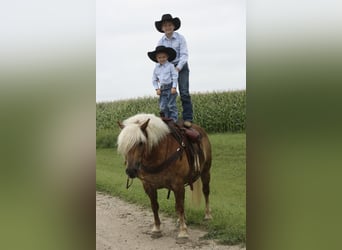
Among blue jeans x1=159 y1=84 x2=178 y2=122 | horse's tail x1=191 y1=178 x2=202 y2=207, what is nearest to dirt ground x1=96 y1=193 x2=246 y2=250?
horse's tail x1=191 y1=178 x2=202 y2=207

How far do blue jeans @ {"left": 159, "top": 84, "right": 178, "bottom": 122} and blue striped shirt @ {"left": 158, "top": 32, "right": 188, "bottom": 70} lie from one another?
17 cm

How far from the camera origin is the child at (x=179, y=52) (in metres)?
2.75

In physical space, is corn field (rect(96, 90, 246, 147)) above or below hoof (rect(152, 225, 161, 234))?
above

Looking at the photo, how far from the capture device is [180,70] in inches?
110

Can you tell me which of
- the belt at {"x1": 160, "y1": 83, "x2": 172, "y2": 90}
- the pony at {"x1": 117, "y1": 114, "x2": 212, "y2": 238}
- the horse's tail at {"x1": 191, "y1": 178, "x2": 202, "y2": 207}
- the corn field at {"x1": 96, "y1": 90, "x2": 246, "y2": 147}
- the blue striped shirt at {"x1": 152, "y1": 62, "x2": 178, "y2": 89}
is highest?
the blue striped shirt at {"x1": 152, "y1": 62, "x2": 178, "y2": 89}

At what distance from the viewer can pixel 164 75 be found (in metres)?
2.80

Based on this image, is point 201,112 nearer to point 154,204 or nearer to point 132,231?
point 154,204

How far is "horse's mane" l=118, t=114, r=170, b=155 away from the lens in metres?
2.56

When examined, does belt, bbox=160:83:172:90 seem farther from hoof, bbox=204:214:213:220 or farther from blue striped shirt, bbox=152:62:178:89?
hoof, bbox=204:214:213:220

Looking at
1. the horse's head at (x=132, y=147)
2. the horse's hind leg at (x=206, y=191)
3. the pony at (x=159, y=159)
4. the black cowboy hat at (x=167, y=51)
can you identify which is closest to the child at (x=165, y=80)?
the black cowboy hat at (x=167, y=51)

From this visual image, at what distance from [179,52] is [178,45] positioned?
0.04 meters

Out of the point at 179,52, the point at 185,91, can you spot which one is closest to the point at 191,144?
the point at 185,91

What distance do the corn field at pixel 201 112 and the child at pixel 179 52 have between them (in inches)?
1.5

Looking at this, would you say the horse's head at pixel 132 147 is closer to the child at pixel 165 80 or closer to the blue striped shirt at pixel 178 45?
the child at pixel 165 80
